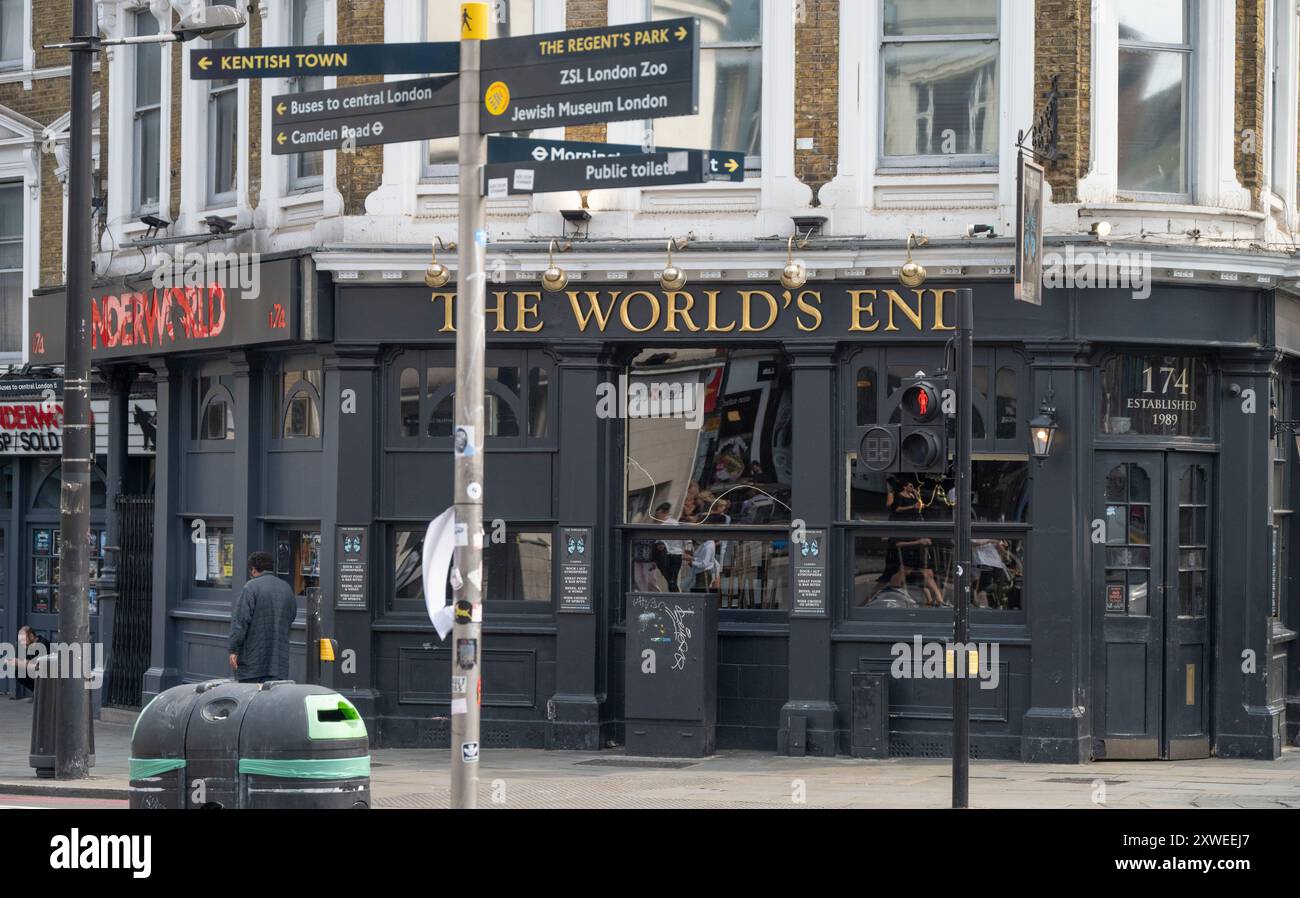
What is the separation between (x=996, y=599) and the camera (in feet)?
54.7

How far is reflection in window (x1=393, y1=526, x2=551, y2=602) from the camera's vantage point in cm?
1759

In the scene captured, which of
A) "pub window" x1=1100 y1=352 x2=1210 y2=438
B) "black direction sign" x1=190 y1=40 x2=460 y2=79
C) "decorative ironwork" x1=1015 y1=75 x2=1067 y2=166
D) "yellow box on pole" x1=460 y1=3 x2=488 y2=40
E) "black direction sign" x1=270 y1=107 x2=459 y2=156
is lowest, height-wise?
"pub window" x1=1100 y1=352 x2=1210 y2=438

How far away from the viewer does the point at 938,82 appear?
666 inches

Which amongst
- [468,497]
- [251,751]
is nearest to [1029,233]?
[468,497]

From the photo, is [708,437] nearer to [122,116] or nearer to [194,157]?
[194,157]

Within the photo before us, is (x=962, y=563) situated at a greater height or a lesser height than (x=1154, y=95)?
lesser

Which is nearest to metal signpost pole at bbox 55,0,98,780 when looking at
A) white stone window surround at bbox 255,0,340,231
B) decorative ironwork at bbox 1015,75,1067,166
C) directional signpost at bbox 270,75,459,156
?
white stone window surround at bbox 255,0,340,231

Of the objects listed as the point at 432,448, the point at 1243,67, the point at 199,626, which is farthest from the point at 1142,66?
the point at 199,626

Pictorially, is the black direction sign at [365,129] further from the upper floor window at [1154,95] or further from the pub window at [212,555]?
the pub window at [212,555]

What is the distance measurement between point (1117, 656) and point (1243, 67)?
569 centimetres

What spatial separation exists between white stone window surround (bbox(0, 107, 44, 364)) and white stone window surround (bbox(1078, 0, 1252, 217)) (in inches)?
558

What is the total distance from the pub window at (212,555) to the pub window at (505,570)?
2593 millimetres

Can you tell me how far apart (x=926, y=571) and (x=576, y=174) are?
24.2ft

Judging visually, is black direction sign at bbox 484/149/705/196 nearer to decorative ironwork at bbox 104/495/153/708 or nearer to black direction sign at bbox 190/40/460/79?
black direction sign at bbox 190/40/460/79
